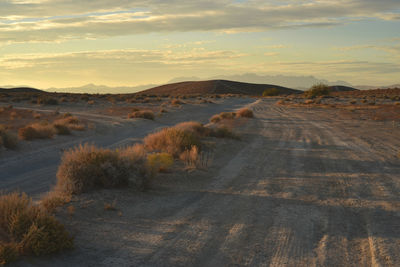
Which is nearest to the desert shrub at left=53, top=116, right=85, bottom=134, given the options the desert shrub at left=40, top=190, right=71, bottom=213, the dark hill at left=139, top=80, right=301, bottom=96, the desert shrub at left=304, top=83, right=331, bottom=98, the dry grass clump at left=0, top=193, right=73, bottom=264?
the desert shrub at left=40, top=190, right=71, bottom=213

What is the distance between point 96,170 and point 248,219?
3.55 meters

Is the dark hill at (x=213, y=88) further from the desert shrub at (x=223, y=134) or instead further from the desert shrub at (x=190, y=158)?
the desert shrub at (x=190, y=158)

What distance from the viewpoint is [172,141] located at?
13.9 metres

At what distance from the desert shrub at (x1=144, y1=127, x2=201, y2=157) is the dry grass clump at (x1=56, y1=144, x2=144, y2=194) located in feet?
13.9

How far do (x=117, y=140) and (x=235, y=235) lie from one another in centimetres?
1385

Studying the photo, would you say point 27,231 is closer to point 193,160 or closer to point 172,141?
point 193,160

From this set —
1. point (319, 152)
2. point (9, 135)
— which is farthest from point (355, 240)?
point (9, 135)

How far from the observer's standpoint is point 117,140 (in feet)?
63.2

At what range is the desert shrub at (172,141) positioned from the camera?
1356 cm

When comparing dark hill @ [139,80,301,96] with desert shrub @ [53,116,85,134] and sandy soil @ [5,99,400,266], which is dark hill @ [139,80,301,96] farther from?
sandy soil @ [5,99,400,266]

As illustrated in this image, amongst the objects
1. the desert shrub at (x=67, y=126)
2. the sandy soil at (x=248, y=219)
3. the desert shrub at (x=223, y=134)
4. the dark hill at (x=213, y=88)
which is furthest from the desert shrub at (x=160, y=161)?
the dark hill at (x=213, y=88)

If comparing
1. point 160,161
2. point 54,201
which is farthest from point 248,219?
point 160,161

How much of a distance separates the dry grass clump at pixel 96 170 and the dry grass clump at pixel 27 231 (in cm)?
234

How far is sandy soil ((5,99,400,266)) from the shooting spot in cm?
549
